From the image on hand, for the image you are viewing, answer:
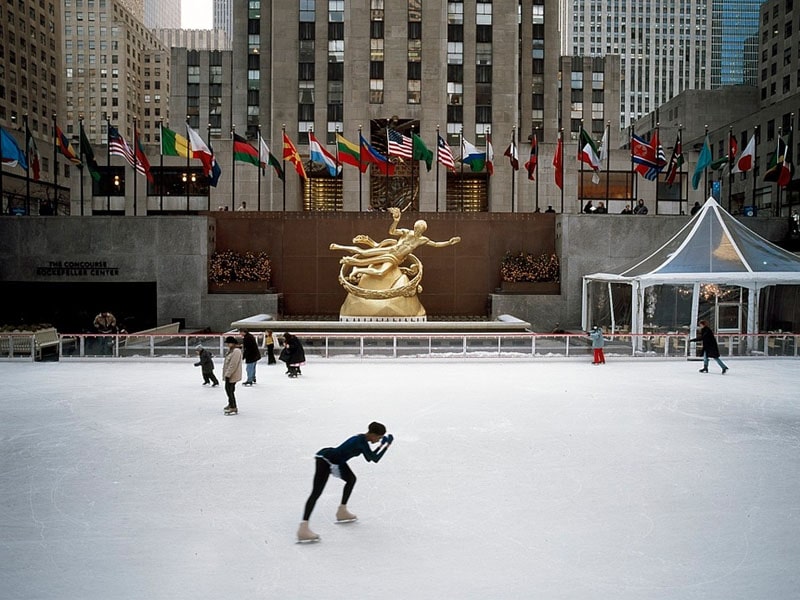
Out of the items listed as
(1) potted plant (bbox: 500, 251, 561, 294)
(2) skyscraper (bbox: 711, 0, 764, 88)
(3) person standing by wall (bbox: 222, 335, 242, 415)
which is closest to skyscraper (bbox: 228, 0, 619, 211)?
(1) potted plant (bbox: 500, 251, 561, 294)

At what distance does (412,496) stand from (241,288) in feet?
68.7

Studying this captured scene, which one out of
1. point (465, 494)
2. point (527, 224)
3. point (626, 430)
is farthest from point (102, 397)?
point (527, 224)

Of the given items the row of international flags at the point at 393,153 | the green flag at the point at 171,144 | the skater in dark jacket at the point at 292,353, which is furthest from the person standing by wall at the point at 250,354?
the row of international flags at the point at 393,153

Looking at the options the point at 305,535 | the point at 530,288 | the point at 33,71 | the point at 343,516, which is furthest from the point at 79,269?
the point at 33,71

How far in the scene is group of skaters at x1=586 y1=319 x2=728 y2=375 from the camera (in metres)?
16.5

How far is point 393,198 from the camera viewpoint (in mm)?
47531

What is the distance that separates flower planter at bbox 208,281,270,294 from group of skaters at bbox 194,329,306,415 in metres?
9.12

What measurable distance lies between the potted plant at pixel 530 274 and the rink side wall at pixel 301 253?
1.30 ft

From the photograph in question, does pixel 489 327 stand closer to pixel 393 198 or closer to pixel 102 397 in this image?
pixel 102 397

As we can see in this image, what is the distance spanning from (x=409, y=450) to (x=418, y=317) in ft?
47.7

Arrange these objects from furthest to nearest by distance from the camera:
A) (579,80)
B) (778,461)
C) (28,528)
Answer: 1. (579,80)
2. (778,461)
3. (28,528)

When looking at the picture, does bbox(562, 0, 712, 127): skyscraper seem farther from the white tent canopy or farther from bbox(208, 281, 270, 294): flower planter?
bbox(208, 281, 270, 294): flower planter

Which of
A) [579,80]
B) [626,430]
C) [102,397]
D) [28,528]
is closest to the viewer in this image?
[28,528]

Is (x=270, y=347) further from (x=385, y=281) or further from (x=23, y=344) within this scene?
(x=23, y=344)
